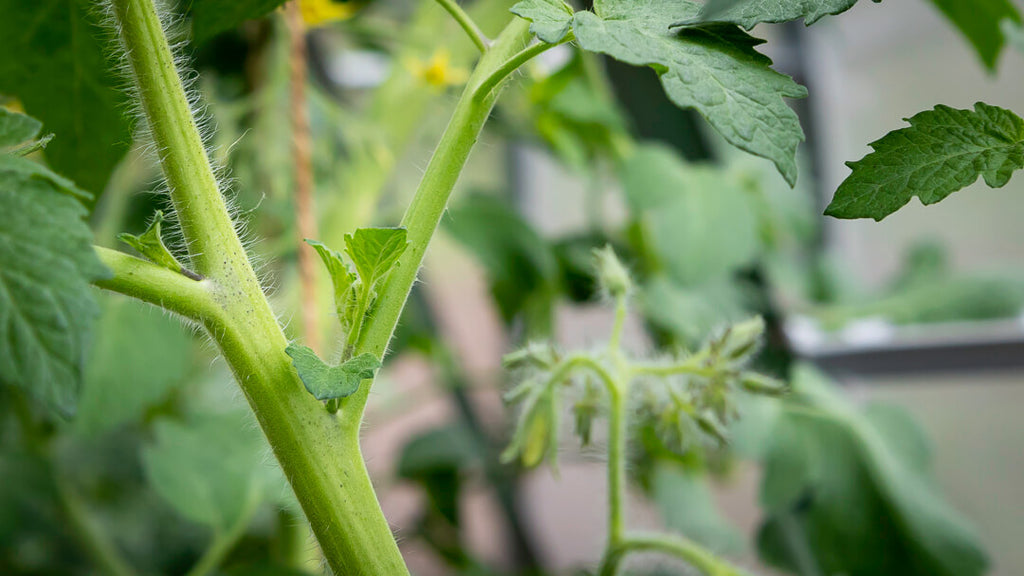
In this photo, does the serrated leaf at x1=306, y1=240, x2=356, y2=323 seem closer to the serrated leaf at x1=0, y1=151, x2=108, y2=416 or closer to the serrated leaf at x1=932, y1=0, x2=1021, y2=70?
the serrated leaf at x1=0, y1=151, x2=108, y2=416

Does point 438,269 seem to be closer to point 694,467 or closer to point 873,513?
point 694,467

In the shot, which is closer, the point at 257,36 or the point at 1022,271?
the point at 257,36

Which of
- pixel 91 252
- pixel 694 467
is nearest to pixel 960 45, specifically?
pixel 694 467

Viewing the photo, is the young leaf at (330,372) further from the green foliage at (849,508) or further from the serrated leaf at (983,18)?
the green foliage at (849,508)

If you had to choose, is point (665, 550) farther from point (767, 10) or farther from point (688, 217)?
point (688, 217)

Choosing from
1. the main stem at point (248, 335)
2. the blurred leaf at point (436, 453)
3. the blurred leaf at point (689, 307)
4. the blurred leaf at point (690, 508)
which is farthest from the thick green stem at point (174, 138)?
the blurred leaf at point (436, 453)
